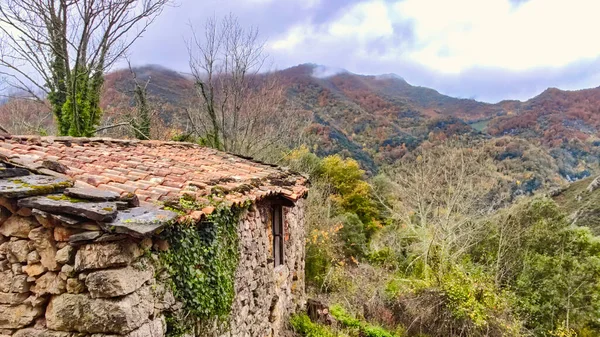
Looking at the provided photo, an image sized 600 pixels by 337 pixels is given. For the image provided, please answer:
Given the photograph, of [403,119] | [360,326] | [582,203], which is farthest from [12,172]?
[403,119]

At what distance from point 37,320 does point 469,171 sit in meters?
15.2

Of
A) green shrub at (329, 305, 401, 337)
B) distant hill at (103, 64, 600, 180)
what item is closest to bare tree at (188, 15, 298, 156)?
distant hill at (103, 64, 600, 180)

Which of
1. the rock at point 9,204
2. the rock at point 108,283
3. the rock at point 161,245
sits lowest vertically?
the rock at point 108,283

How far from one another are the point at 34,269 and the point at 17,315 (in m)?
0.41

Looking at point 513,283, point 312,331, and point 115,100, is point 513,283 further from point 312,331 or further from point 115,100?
point 115,100

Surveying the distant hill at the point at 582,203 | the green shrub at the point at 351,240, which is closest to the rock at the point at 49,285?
the green shrub at the point at 351,240

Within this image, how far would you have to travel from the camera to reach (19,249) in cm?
297

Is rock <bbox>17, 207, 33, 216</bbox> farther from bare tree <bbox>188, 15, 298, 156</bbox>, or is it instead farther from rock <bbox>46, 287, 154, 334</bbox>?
bare tree <bbox>188, 15, 298, 156</bbox>

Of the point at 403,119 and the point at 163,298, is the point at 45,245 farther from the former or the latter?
the point at 403,119

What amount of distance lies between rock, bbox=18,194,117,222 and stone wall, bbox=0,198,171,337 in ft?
0.25

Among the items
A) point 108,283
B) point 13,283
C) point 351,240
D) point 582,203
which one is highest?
point 108,283

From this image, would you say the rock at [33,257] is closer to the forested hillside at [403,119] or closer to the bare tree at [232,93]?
the bare tree at [232,93]

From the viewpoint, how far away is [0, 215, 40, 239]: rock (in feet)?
9.70

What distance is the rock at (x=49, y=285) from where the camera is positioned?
9.30 feet
